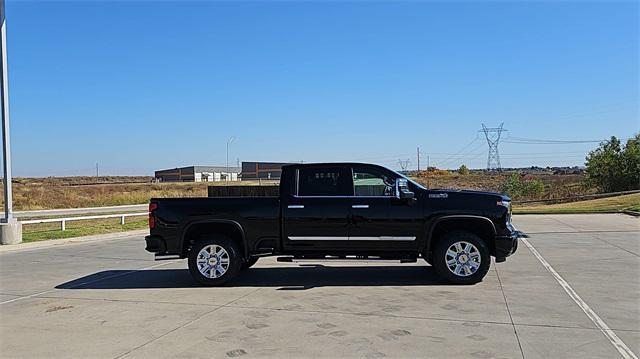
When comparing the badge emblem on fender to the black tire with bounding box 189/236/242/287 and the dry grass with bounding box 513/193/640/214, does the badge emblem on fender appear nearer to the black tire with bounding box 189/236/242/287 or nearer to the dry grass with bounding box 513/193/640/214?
the black tire with bounding box 189/236/242/287

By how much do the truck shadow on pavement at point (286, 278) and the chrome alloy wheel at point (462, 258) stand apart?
0.40 m

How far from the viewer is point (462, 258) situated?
9.41 metres

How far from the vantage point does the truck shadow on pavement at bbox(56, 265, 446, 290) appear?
982 cm

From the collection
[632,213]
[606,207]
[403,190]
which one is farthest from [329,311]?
[606,207]

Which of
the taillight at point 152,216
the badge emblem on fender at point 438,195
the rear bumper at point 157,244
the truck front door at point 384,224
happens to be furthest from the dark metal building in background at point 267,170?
the badge emblem on fender at point 438,195

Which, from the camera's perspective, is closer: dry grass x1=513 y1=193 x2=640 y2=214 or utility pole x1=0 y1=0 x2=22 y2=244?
utility pole x1=0 y1=0 x2=22 y2=244

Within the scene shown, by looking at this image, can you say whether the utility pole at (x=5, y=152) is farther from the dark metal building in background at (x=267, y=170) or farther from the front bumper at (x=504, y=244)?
the front bumper at (x=504, y=244)

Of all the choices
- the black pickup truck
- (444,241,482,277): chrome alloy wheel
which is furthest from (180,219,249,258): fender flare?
(444,241,482,277): chrome alloy wheel

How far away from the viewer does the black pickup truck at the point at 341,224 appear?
945 cm

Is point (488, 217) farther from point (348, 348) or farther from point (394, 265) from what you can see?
point (348, 348)

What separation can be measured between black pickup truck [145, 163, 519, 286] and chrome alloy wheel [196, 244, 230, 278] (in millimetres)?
17

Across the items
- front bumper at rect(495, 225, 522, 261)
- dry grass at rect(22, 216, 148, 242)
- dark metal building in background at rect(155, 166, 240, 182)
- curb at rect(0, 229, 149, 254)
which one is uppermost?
dark metal building in background at rect(155, 166, 240, 182)

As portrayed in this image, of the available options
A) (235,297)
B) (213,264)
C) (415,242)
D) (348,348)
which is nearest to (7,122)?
(213,264)

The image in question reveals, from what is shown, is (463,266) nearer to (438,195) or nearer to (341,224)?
(438,195)
